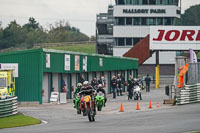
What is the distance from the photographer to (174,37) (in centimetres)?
5919

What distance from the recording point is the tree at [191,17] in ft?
537

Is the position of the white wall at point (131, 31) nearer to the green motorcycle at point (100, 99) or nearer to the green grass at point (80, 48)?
the green grass at point (80, 48)

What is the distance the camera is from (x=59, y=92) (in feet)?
132

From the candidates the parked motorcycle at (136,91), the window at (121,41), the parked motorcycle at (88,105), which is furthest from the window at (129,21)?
the parked motorcycle at (88,105)

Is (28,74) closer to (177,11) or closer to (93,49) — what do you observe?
(177,11)

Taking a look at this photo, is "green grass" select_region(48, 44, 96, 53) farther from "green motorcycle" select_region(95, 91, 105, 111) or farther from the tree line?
"green motorcycle" select_region(95, 91, 105, 111)

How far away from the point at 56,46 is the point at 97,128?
110 metres

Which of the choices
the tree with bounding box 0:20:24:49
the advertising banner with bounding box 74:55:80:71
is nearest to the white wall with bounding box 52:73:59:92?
the advertising banner with bounding box 74:55:80:71

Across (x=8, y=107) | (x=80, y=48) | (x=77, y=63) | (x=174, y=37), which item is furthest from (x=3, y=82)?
(x=80, y=48)

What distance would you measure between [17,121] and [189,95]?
12.7 m

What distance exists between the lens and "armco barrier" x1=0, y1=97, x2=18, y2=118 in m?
25.2

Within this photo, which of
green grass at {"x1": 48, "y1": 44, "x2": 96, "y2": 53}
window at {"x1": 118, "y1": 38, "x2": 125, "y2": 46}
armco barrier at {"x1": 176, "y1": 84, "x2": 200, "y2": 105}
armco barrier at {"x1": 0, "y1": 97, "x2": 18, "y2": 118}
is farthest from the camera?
green grass at {"x1": 48, "y1": 44, "x2": 96, "y2": 53}

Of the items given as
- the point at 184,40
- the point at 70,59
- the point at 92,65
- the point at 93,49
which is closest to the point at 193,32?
the point at 184,40

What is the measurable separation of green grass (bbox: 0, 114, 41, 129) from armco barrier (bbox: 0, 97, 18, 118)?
326mm
